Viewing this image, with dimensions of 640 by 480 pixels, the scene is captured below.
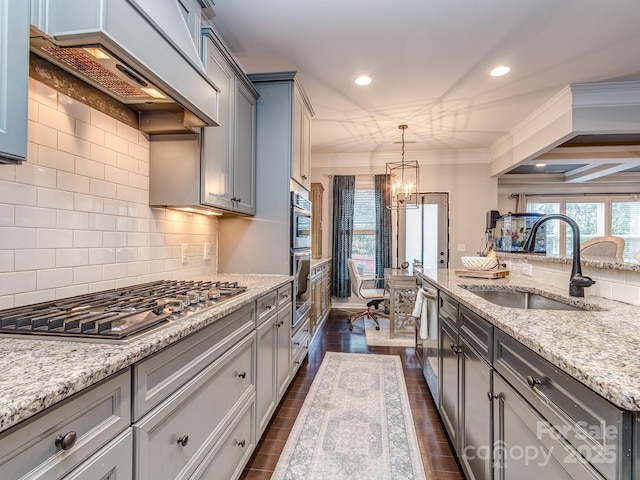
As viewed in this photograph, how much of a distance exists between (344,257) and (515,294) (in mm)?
3628

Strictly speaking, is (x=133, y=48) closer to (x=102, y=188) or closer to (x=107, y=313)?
(x=102, y=188)

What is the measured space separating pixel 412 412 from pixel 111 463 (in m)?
2.00

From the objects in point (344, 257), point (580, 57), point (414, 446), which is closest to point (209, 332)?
point (414, 446)

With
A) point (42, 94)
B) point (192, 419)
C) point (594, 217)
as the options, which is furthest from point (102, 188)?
point (594, 217)

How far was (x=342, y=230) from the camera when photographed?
18.1ft

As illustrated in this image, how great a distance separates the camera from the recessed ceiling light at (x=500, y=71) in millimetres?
2822

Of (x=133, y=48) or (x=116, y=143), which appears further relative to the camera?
(x=116, y=143)

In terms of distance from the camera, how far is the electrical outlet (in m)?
2.18

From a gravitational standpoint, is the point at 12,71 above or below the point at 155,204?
above

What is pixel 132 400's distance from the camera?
841mm

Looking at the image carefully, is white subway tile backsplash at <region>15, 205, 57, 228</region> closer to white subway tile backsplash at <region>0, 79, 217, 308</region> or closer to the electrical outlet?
white subway tile backsplash at <region>0, 79, 217, 308</region>

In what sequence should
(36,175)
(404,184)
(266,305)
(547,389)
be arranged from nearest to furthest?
(547,389) < (36,175) < (266,305) < (404,184)

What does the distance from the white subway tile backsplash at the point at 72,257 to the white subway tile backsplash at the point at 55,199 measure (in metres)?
0.18

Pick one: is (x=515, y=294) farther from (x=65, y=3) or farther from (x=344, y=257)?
(x=344, y=257)
